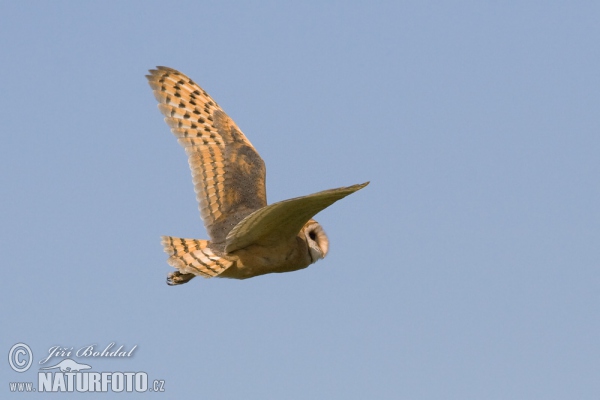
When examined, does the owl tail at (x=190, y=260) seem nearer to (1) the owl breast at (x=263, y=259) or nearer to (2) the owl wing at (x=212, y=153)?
(1) the owl breast at (x=263, y=259)

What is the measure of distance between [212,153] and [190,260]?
2625 millimetres

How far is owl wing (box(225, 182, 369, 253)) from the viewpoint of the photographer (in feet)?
35.0

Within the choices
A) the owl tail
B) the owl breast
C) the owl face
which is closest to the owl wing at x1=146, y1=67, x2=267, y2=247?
the owl tail

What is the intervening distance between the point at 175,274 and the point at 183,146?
88.5 inches

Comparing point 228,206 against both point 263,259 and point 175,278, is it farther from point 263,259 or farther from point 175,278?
point 263,259

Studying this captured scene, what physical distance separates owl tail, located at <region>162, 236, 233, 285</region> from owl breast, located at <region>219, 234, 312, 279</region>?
195mm

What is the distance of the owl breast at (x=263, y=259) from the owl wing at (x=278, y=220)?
93 mm

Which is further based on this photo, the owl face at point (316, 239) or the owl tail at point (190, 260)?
the owl face at point (316, 239)

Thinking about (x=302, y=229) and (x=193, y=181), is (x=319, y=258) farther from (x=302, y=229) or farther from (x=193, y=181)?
(x=193, y=181)

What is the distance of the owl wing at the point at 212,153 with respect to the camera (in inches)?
554

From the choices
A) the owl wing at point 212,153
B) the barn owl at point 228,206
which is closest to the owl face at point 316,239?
the barn owl at point 228,206

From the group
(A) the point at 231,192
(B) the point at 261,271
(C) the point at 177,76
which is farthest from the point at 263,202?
(C) the point at 177,76

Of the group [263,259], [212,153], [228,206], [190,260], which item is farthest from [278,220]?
[212,153]

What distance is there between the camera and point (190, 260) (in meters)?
12.7
